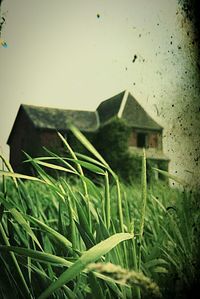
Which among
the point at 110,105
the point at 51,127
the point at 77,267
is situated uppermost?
the point at 110,105

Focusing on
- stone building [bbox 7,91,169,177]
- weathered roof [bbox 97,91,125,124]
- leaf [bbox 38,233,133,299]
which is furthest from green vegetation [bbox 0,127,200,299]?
weathered roof [bbox 97,91,125,124]

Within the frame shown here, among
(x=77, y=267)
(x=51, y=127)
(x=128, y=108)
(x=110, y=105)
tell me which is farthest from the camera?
(x=128, y=108)

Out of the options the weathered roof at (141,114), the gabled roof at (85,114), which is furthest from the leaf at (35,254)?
the weathered roof at (141,114)

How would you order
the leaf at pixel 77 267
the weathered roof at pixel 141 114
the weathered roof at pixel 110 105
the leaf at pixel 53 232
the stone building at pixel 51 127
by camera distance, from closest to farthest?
the leaf at pixel 77 267
the leaf at pixel 53 232
the stone building at pixel 51 127
the weathered roof at pixel 110 105
the weathered roof at pixel 141 114

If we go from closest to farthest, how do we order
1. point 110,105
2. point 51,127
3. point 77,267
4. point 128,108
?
1. point 77,267
2. point 51,127
3. point 110,105
4. point 128,108

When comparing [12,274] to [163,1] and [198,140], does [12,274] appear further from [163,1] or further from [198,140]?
[163,1]

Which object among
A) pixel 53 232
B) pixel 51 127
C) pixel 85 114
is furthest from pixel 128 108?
pixel 53 232

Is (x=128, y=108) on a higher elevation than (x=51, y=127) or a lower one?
higher

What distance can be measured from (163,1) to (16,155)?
0.83 meters

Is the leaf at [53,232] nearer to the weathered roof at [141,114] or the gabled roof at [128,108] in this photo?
the gabled roof at [128,108]

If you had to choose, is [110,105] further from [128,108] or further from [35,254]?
[35,254]

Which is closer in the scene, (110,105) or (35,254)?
(35,254)

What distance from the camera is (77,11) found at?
1311 mm

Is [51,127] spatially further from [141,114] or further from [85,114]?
[141,114]
